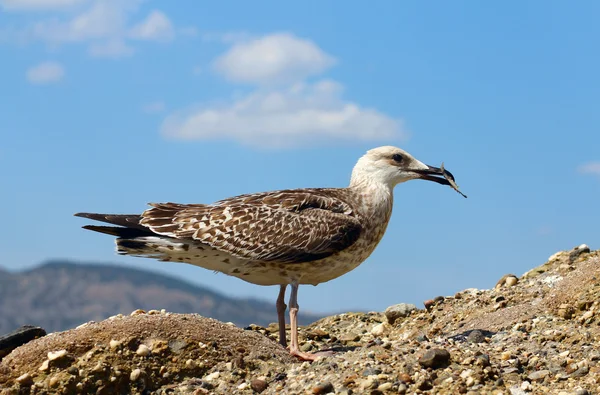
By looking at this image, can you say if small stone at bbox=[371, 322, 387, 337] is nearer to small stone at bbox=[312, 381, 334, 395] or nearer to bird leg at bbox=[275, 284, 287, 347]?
bird leg at bbox=[275, 284, 287, 347]

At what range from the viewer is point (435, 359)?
32.2ft

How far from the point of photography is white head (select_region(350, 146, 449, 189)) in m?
13.6

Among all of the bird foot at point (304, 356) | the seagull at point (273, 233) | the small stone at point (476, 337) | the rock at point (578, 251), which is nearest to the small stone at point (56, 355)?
the seagull at point (273, 233)

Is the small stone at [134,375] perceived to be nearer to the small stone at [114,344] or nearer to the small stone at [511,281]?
the small stone at [114,344]

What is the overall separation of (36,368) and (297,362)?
3.13 metres

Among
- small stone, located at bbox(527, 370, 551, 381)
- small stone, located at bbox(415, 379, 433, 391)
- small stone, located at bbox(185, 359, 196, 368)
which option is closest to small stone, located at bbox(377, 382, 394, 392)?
small stone, located at bbox(415, 379, 433, 391)

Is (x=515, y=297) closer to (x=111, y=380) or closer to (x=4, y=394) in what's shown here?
(x=111, y=380)

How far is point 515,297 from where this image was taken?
1433cm

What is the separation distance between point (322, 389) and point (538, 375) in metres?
2.54

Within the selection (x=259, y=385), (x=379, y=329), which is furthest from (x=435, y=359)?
(x=379, y=329)

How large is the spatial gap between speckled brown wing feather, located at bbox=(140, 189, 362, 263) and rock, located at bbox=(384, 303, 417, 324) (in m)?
2.89

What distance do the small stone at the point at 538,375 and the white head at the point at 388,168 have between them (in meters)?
4.24

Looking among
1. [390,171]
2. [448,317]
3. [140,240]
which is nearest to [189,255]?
[140,240]

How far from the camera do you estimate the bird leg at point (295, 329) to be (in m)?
11.5
